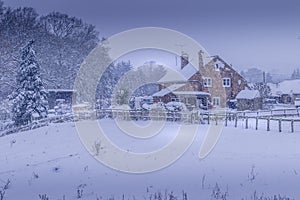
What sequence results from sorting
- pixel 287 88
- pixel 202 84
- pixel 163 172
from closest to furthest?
pixel 163 172 → pixel 202 84 → pixel 287 88

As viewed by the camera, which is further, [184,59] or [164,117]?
[184,59]

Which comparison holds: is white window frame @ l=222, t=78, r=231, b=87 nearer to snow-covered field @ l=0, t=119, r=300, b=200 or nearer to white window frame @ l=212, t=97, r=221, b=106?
→ white window frame @ l=212, t=97, r=221, b=106

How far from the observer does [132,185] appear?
9.97m

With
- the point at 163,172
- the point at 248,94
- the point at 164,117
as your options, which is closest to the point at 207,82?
the point at 248,94

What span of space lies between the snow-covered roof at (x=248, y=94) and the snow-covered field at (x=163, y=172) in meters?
25.0

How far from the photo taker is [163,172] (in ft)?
37.0

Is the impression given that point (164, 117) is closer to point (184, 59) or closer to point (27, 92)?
point (27, 92)

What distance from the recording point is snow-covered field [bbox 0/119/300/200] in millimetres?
9242

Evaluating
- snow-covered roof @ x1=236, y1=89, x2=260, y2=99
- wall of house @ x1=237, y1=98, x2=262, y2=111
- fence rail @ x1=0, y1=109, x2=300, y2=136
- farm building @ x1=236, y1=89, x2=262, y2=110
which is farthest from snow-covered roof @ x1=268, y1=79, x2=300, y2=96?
fence rail @ x1=0, y1=109, x2=300, y2=136

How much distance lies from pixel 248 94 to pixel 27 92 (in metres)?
24.3


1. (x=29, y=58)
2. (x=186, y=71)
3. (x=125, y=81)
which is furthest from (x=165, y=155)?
(x=186, y=71)

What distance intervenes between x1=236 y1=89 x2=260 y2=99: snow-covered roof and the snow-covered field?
24994 mm

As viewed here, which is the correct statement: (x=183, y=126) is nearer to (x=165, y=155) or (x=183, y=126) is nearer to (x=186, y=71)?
(x=165, y=155)

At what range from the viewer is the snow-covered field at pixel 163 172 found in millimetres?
9242
